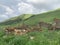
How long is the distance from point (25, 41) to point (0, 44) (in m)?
2.79

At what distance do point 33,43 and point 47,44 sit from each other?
5.61ft

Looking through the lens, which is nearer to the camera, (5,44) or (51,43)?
(5,44)

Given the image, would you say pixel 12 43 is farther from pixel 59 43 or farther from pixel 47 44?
pixel 59 43

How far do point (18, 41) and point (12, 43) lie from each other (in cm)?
77

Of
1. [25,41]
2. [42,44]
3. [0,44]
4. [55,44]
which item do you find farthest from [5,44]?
[55,44]

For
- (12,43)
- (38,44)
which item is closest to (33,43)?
(38,44)

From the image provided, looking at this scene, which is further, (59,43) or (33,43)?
(59,43)

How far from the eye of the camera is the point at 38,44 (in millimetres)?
24203

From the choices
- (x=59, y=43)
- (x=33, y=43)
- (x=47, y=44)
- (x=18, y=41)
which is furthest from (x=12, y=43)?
(x=59, y=43)

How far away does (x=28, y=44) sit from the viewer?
23.6m

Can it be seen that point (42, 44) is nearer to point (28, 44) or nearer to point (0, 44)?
point (28, 44)

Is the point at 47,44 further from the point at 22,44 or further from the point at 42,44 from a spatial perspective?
the point at 22,44

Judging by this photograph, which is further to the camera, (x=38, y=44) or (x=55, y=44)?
(x=55, y=44)

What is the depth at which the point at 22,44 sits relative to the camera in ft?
78.6
